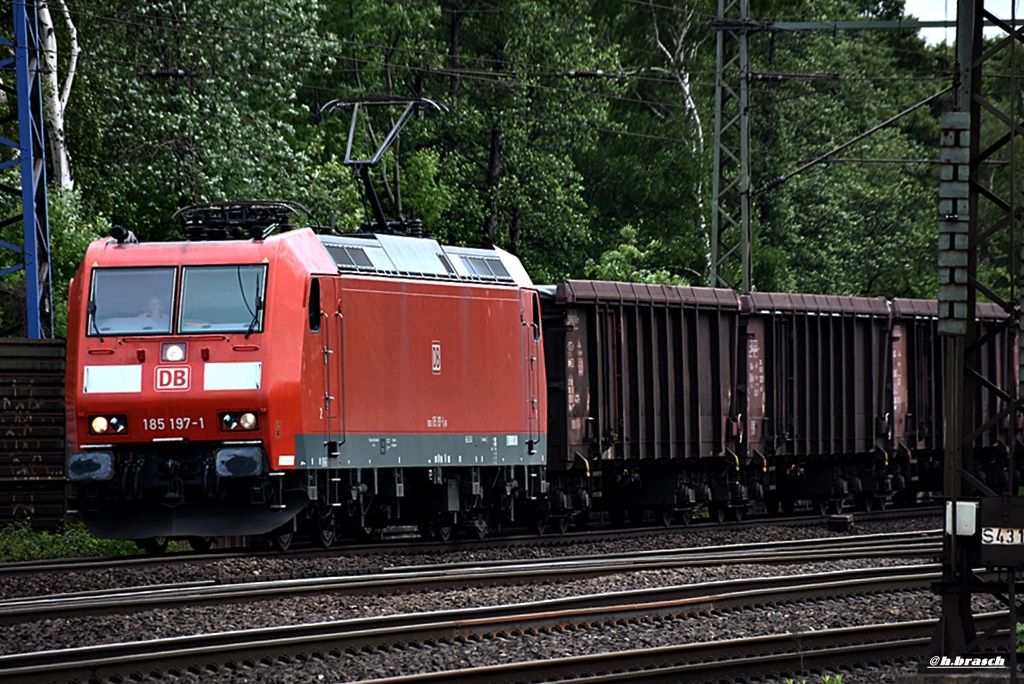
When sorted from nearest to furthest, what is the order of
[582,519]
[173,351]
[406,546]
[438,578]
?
[438,578] < [173,351] < [406,546] < [582,519]

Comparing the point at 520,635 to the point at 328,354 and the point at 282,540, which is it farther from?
the point at 282,540

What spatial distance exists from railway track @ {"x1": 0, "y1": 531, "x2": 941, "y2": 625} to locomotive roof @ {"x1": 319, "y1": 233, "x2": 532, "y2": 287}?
3.78 metres

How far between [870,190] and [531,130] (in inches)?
501

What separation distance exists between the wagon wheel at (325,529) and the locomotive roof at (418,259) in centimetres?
282

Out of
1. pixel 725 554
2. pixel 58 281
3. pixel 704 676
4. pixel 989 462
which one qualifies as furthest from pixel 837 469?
pixel 704 676

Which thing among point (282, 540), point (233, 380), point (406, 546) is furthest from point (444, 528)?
point (233, 380)

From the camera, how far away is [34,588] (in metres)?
16.2

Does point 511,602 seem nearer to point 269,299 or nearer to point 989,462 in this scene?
point 269,299

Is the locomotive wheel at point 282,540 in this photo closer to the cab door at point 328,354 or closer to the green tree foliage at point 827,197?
the cab door at point 328,354

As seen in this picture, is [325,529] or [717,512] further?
[717,512]

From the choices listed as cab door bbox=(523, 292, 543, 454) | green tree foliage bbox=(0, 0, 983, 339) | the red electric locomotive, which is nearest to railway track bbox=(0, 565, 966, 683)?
the red electric locomotive

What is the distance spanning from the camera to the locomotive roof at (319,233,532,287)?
64.6 ft

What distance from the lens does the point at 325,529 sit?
20.2 m

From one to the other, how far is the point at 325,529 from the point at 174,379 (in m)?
2.99
